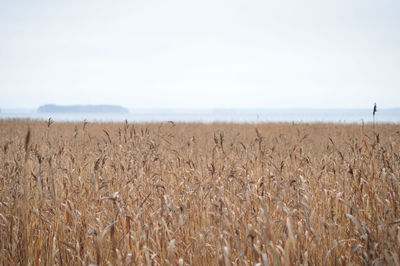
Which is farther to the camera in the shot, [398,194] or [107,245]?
[398,194]

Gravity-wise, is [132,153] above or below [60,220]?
above

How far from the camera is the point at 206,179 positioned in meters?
4.05

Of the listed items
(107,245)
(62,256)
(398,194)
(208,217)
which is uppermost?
(398,194)

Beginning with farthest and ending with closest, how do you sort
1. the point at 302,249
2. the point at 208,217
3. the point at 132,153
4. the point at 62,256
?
1. the point at 132,153
2. the point at 208,217
3. the point at 62,256
4. the point at 302,249

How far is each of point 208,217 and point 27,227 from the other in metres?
1.67

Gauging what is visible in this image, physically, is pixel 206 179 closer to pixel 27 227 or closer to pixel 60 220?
pixel 60 220

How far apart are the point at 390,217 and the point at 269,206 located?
1.21 meters

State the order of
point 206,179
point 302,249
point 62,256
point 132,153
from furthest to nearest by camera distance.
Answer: point 132,153, point 206,179, point 62,256, point 302,249

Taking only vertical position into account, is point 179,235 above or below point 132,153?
below

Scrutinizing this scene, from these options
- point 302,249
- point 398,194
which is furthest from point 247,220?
point 398,194

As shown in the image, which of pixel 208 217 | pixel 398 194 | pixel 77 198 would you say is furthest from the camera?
pixel 77 198

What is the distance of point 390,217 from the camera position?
2936mm

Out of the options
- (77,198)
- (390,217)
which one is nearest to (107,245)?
(77,198)

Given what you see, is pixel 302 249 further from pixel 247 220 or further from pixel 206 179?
pixel 206 179
